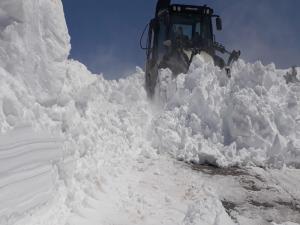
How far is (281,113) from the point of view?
7832 millimetres

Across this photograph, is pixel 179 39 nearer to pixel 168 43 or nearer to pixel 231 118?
pixel 168 43

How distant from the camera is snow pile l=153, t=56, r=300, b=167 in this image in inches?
279

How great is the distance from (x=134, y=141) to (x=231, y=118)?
1818 mm

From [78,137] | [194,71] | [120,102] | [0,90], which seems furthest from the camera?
[194,71]

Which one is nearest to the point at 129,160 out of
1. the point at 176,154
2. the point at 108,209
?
the point at 176,154

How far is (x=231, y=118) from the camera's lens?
25.1 feet

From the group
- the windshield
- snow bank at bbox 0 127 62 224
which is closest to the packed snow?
snow bank at bbox 0 127 62 224

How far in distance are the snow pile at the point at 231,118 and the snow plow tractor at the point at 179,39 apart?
4.25ft

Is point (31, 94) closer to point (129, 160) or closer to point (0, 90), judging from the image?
point (0, 90)

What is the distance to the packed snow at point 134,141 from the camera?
359cm

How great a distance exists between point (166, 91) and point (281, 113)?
2.17m

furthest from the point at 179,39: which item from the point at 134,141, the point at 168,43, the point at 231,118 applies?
the point at 134,141

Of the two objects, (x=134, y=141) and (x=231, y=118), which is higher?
(x=231, y=118)

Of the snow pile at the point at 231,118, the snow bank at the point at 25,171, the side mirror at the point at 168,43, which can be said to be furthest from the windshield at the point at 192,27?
the snow bank at the point at 25,171
